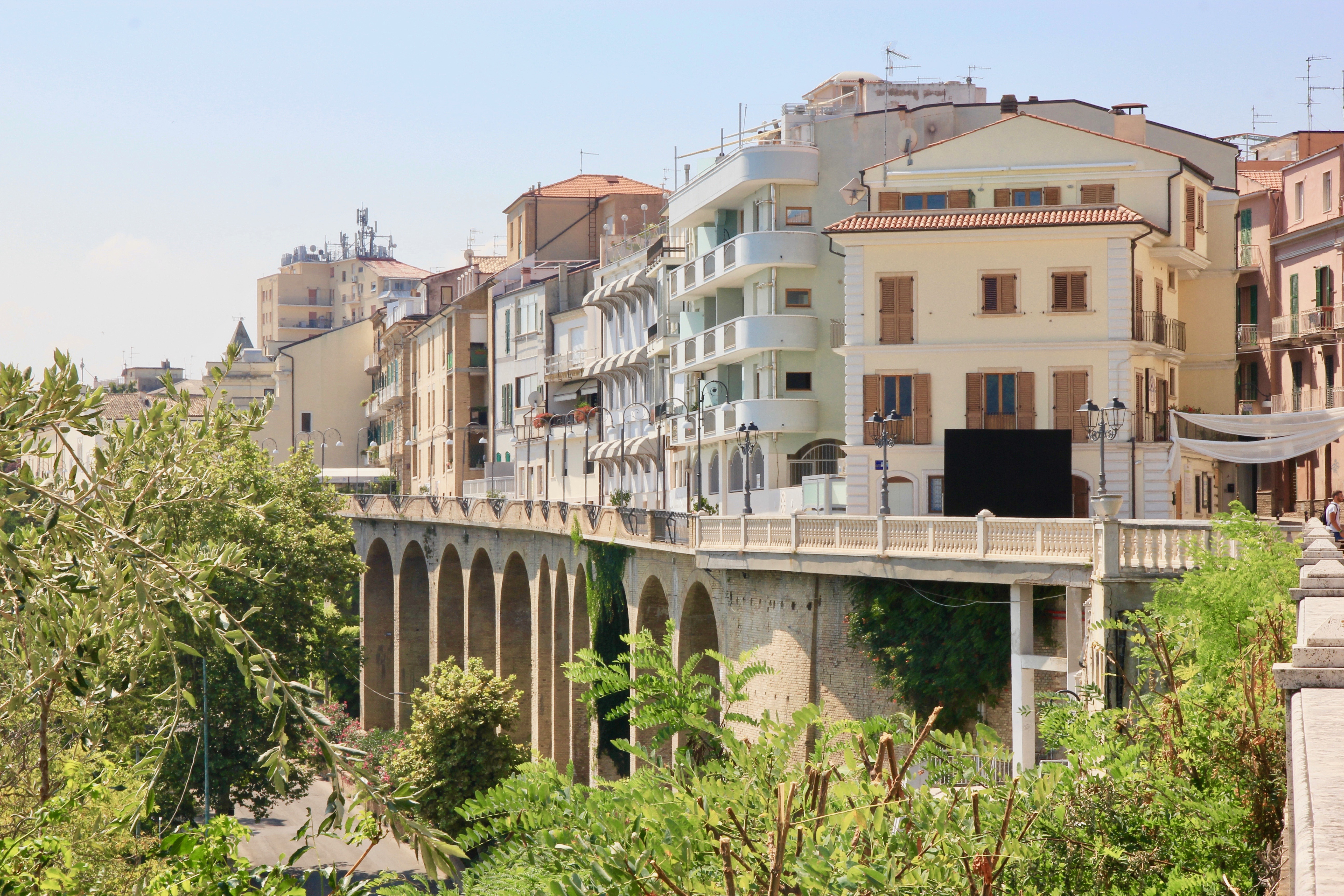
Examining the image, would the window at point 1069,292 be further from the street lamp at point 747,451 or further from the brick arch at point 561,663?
the brick arch at point 561,663

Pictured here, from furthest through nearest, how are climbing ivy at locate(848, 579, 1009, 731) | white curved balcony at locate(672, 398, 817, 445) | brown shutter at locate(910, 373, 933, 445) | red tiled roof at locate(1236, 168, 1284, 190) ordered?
1. red tiled roof at locate(1236, 168, 1284, 190)
2. white curved balcony at locate(672, 398, 817, 445)
3. brown shutter at locate(910, 373, 933, 445)
4. climbing ivy at locate(848, 579, 1009, 731)

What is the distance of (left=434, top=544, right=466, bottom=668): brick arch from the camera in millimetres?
65062

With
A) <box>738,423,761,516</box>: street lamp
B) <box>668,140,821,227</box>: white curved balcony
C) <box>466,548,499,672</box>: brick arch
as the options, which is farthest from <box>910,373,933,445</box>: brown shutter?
<box>466,548,499,672</box>: brick arch

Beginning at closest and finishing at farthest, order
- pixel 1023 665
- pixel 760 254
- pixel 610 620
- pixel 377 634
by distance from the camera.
→ 1. pixel 1023 665
2. pixel 610 620
3. pixel 760 254
4. pixel 377 634

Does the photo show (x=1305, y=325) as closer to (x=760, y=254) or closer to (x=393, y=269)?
(x=760, y=254)

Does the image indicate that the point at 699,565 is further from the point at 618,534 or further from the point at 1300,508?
the point at 1300,508

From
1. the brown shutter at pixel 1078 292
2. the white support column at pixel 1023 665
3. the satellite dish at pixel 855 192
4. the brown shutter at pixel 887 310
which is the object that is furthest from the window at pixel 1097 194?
the white support column at pixel 1023 665

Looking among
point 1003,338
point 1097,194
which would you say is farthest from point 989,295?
point 1097,194

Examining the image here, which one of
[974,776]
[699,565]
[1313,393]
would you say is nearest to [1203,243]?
[1313,393]

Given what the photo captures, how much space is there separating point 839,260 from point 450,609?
98.1ft

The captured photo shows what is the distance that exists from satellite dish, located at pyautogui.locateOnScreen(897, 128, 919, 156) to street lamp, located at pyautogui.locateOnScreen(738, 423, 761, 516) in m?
8.94

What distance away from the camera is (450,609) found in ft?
217

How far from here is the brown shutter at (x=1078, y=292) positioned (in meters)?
34.3

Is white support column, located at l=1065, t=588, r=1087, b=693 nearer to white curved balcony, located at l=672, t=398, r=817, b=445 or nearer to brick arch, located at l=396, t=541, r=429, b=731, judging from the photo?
white curved balcony, located at l=672, t=398, r=817, b=445
